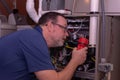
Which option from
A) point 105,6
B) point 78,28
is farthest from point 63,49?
point 105,6

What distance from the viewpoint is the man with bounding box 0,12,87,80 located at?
48.9 inches

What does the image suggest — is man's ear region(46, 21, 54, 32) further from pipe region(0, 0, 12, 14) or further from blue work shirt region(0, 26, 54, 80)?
pipe region(0, 0, 12, 14)

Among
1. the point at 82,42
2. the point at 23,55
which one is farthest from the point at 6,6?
the point at 23,55

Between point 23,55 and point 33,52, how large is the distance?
71mm

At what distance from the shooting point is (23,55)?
1.28 m

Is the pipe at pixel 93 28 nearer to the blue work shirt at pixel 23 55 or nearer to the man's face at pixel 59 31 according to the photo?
the man's face at pixel 59 31

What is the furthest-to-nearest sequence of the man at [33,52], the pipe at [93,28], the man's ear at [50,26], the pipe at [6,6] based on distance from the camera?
the pipe at [6,6]
the pipe at [93,28]
the man's ear at [50,26]
the man at [33,52]

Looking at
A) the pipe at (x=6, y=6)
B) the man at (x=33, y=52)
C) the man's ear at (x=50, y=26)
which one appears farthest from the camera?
the pipe at (x=6, y=6)

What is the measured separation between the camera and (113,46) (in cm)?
175

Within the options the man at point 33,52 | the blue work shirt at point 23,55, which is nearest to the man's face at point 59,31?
the man at point 33,52

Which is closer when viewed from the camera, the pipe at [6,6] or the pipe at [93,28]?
the pipe at [93,28]

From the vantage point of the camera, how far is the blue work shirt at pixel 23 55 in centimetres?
Answer: 124

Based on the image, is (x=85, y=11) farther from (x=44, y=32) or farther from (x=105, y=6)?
(x=44, y=32)

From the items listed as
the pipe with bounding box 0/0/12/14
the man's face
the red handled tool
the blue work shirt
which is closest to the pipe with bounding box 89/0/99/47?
the red handled tool
